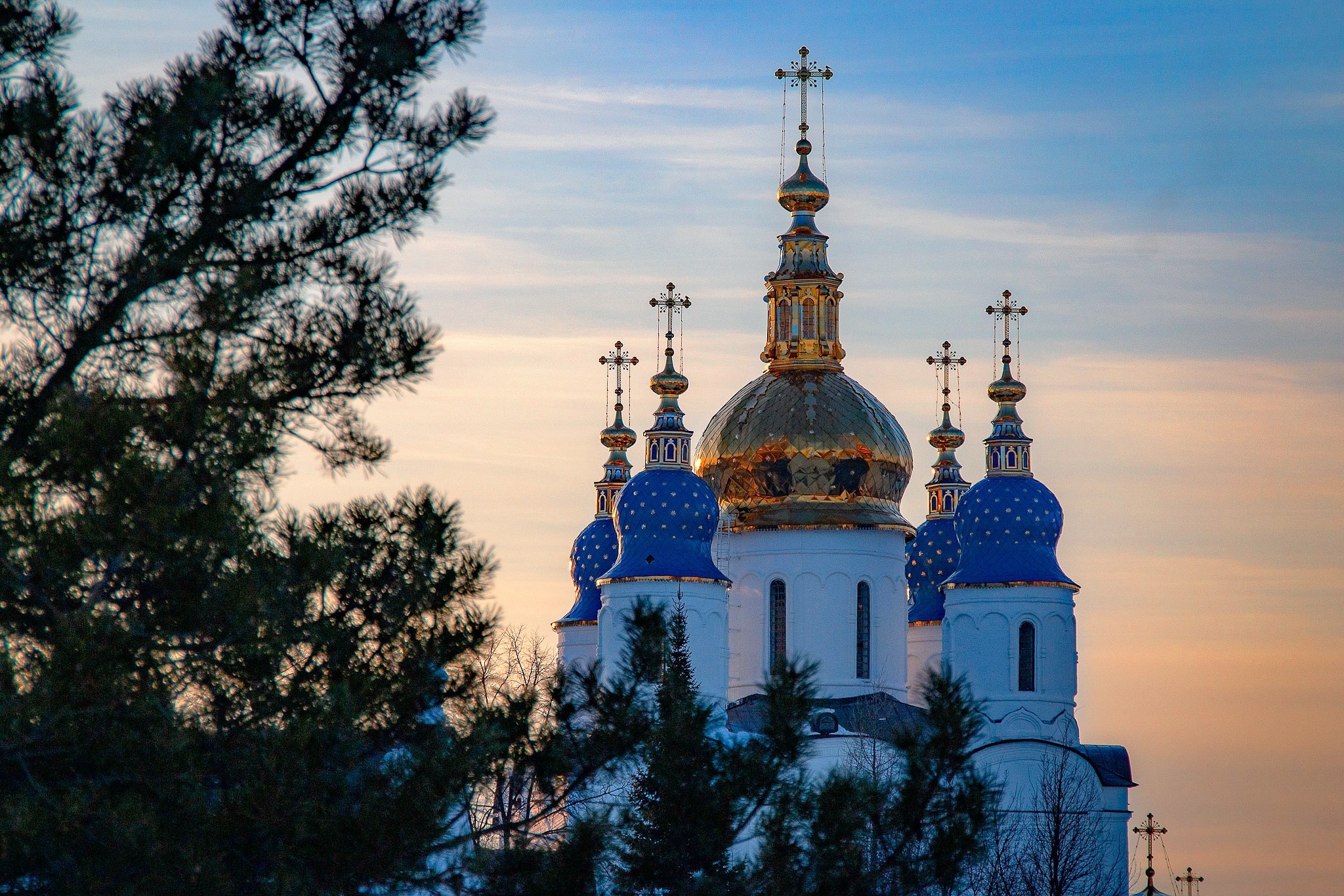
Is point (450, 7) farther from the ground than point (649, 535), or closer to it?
closer to it

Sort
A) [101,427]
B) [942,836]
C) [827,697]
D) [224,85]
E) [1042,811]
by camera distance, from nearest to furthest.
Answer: [101,427], [224,85], [942,836], [1042,811], [827,697]

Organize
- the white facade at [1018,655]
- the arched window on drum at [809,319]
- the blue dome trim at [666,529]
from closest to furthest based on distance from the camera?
the blue dome trim at [666,529] → the white facade at [1018,655] → the arched window on drum at [809,319]

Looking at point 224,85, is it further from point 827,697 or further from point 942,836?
point 827,697

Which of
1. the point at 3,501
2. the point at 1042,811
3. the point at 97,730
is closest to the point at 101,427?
the point at 3,501

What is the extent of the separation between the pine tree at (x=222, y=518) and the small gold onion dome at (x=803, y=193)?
2922 centimetres

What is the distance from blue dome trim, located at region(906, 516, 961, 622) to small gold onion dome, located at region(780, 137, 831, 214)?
602 centimetres

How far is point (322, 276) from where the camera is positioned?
11812 mm

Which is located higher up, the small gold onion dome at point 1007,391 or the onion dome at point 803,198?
the onion dome at point 803,198

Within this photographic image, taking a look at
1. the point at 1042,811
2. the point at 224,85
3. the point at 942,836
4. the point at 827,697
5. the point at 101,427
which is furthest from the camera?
the point at 827,697

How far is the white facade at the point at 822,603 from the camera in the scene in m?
38.2

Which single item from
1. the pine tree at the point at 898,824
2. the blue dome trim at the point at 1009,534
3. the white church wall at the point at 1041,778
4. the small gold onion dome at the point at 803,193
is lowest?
the pine tree at the point at 898,824

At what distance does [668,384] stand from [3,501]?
28.2m

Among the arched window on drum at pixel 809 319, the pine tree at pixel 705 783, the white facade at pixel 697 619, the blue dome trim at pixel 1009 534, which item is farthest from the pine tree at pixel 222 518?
the arched window on drum at pixel 809 319

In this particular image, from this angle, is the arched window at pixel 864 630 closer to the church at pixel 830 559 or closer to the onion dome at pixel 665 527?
the church at pixel 830 559
